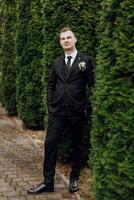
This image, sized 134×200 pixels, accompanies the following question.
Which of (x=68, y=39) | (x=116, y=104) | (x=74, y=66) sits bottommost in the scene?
(x=116, y=104)

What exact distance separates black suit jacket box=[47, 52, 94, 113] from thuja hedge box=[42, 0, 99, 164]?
989mm

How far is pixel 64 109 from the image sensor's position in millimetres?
6438

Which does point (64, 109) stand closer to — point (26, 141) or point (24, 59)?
point (26, 141)

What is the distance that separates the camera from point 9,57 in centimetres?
1389

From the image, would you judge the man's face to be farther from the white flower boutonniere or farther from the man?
the white flower boutonniere

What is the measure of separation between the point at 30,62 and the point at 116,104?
23.7 feet

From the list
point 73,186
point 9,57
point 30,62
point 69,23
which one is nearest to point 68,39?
point 69,23

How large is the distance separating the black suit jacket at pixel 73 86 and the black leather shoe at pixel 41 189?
1024mm

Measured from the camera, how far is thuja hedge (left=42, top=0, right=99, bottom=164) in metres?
7.51

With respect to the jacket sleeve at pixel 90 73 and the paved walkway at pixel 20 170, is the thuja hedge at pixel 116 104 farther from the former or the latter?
the paved walkway at pixel 20 170

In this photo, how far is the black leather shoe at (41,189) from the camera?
6473 millimetres

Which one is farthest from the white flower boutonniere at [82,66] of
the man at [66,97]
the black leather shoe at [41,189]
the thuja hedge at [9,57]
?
the thuja hedge at [9,57]

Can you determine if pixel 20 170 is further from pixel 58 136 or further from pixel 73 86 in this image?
pixel 73 86

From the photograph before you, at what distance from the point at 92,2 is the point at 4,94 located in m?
6.98
